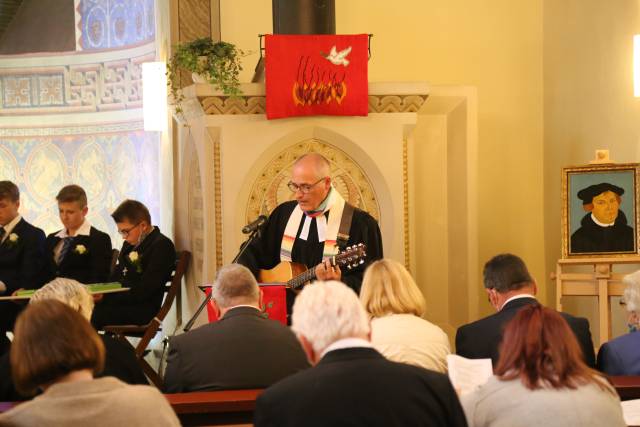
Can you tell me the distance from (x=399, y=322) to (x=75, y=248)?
3.97 meters

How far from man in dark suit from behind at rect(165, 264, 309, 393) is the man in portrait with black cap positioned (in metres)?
2.97

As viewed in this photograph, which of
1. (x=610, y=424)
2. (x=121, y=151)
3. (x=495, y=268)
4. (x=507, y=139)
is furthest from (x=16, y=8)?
(x=610, y=424)

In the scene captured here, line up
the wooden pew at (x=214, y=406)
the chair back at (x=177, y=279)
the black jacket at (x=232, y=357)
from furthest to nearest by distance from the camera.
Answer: the chair back at (x=177, y=279) < the black jacket at (x=232, y=357) < the wooden pew at (x=214, y=406)

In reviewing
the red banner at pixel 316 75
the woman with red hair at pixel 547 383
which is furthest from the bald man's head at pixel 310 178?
the woman with red hair at pixel 547 383

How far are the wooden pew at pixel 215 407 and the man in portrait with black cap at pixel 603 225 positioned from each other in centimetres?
327

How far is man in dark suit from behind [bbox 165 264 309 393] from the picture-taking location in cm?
423

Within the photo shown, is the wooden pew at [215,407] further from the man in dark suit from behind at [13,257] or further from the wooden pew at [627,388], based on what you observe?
the man in dark suit from behind at [13,257]

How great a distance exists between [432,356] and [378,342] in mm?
221

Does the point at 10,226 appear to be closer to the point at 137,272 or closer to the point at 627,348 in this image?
the point at 137,272

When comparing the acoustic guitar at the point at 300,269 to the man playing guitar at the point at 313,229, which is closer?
the acoustic guitar at the point at 300,269

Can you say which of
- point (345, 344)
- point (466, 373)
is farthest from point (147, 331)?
point (345, 344)

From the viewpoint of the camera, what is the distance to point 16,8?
11.9 m

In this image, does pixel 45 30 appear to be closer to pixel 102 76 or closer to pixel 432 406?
pixel 102 76

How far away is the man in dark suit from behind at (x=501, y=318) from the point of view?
4.59 m
